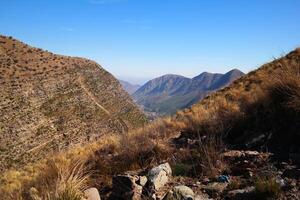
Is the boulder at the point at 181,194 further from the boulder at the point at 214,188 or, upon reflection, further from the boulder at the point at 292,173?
the boulder at the point at 292,173

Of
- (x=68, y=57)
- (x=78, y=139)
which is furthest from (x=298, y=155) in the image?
(x=68, y=57)

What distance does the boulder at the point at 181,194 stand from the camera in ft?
17.7

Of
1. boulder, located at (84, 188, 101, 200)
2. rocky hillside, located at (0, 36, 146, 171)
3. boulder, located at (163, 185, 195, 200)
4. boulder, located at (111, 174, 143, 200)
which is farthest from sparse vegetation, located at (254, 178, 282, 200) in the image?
rocky hillside, located at (0, 36, 146, 171)

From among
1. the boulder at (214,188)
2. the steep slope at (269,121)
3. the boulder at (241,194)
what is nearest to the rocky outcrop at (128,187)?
the boulder at (214,188)

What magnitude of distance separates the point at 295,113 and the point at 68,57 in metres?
83.5

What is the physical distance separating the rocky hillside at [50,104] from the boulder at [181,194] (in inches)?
1623

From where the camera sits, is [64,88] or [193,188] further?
[64,88]

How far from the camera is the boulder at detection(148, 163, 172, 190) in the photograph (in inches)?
245

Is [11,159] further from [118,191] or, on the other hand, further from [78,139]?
[118,191]

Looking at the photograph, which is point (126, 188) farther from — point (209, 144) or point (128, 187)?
point (209, 144)

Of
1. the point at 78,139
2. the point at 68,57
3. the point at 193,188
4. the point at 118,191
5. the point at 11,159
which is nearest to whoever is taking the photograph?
the point at 193,188

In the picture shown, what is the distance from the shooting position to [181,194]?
217 inches

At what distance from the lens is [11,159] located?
1781 inches

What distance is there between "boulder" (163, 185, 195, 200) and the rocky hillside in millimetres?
41233
